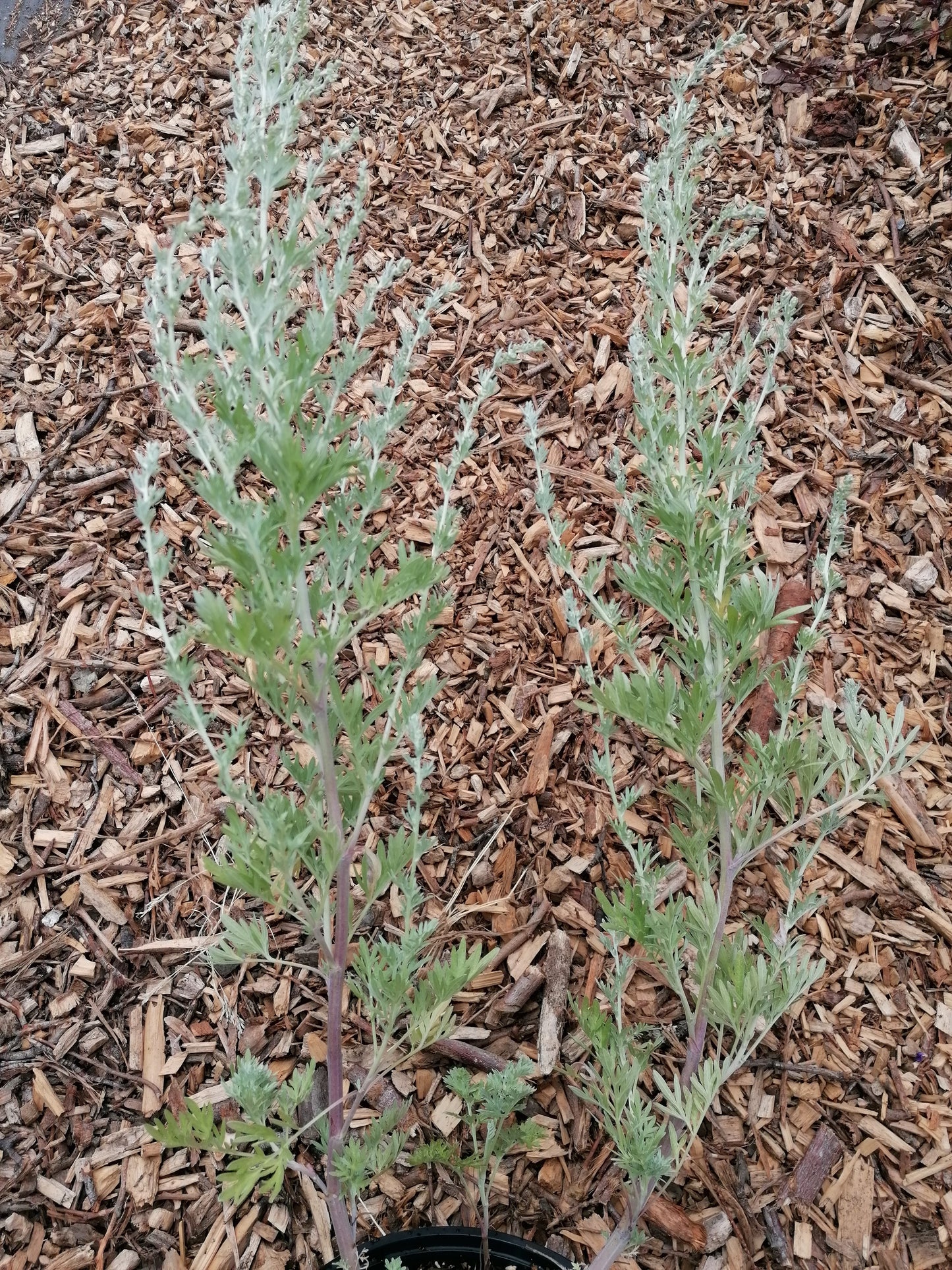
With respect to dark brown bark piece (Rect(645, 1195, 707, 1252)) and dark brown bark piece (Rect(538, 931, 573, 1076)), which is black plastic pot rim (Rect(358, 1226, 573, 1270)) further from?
dark brown bark piece (Rect(538, 931, 573, 1076))

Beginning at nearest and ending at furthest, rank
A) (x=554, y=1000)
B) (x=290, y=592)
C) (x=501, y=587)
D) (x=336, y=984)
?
(x=290, y=592)
(x=336, y=984)
(x=554, y=1000)
(x=501, y=587)

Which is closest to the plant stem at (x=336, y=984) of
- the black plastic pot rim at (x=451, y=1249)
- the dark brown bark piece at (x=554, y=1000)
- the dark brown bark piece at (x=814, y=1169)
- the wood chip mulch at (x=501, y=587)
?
the black plastic pot rim at (x=451, y=1249)

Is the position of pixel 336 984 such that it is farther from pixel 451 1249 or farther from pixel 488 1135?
pixel 451 1249

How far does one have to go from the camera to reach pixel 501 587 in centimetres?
278

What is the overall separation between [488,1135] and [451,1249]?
0.25 meters

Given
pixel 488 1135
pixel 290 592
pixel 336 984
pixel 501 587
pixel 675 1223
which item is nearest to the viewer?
pixel 290 592

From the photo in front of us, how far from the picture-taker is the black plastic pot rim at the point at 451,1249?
5.73 ft

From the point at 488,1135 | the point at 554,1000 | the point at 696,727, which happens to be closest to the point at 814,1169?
the point at 554,1000

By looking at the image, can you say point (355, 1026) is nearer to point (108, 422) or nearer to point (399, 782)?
point (399, 782)

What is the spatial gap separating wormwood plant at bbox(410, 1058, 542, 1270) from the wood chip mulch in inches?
3.5

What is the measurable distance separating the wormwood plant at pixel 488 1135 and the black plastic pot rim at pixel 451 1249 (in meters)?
0.03

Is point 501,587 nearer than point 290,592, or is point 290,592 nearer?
point 290,592

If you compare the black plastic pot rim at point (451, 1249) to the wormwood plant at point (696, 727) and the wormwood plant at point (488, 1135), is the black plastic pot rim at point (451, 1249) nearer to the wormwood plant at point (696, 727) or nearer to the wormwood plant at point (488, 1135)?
the wormwood plant at point (488, 1135)

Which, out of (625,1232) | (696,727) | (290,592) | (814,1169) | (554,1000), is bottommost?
(814,1169)
